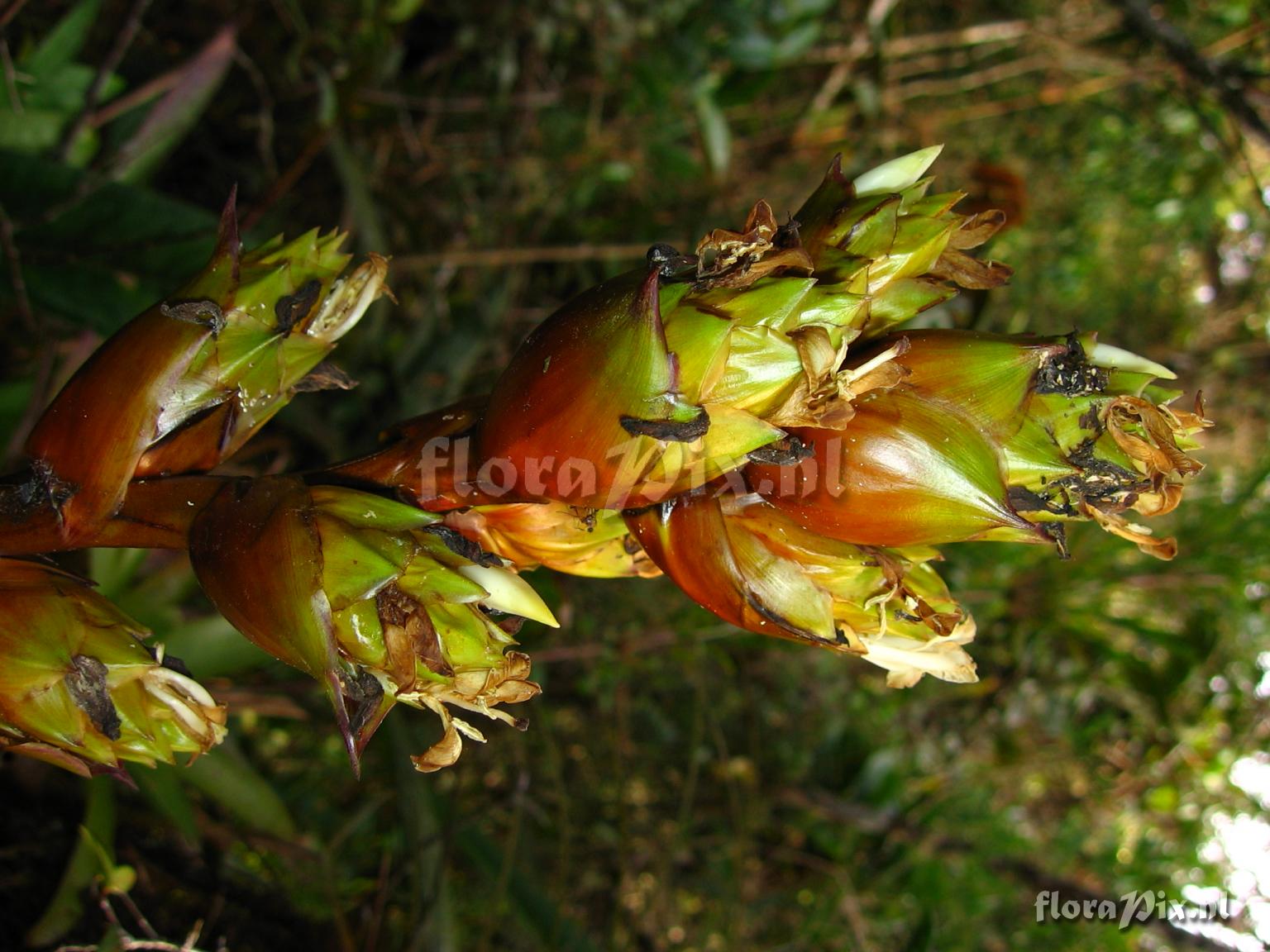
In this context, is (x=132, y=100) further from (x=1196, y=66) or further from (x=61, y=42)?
(x=1196, y=66)

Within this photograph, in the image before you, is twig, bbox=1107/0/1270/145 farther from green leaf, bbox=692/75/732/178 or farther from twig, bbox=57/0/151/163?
twig, bbox=57/0/151/163

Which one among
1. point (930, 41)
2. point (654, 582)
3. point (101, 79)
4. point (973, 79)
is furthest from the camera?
point (973, 79)

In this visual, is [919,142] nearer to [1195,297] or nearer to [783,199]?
[783,199]

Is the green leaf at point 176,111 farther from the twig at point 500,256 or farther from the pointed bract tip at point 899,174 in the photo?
the pointed bract tip at point 899,174

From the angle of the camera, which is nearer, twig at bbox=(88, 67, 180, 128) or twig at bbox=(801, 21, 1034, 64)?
twig at bbox=(88, 67, 180, 128)

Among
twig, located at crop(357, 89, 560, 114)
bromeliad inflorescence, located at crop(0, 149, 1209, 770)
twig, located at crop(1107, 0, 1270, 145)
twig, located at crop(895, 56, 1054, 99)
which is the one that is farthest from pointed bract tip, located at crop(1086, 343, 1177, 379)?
twig, located at crop(895, 56, 1054, 99)

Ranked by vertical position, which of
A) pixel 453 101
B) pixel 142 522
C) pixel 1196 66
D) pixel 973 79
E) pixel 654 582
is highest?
pixel 142 522

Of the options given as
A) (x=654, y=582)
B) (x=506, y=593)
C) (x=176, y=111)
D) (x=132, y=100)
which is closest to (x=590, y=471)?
(x=506, y=593)
